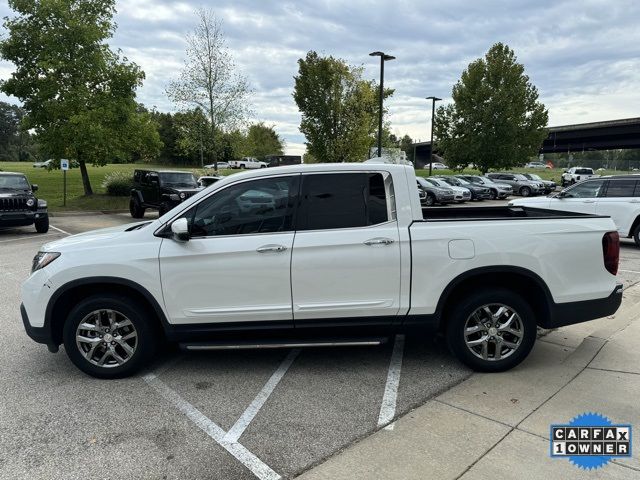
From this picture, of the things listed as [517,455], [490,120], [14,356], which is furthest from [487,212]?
[490,120]

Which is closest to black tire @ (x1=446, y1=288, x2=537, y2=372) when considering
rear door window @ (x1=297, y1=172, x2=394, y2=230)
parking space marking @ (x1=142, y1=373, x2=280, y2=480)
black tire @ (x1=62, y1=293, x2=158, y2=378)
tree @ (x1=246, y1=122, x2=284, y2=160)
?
rear door window @ (x1=297, y1=172, x2=394, y2=230)

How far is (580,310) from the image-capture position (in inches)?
161

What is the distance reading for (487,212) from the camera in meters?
5.44

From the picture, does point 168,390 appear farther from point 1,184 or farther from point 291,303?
point 1,184

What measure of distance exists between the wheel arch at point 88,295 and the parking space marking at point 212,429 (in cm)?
46

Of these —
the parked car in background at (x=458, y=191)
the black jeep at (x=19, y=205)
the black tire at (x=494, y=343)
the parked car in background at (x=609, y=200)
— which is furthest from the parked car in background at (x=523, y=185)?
the black tire at (x=494, y=343)

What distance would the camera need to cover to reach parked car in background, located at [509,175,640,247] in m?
11.2

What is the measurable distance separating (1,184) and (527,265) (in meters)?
14.7

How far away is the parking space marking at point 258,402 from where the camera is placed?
3248 millimetres

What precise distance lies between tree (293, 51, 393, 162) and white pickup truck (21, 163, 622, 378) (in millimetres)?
25428

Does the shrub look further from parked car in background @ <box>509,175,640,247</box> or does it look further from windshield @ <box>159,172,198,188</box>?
parked car in background @ <box>509,175,640,247</box>

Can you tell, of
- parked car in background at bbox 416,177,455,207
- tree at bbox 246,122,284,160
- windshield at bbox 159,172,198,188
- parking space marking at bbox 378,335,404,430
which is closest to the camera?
parking space marking at bbox 378,335,404,430

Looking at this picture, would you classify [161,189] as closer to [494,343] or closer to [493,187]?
[494,343]

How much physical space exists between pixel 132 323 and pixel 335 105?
26626 millimetres
